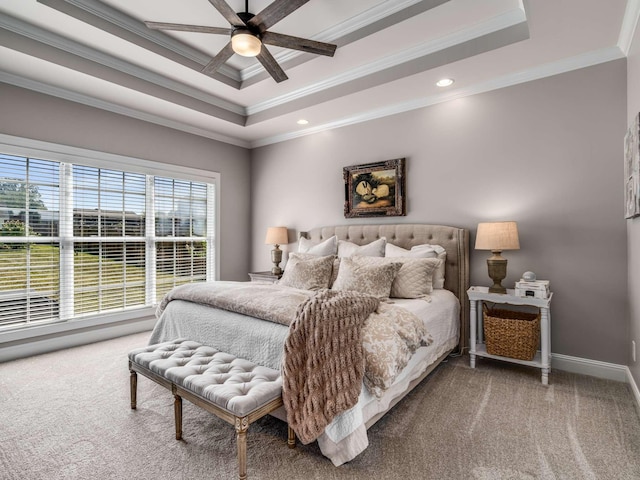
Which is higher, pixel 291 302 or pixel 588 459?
pixel 291 302

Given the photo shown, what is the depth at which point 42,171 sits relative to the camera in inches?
137

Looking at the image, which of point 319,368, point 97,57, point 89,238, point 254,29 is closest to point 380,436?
point 319,368

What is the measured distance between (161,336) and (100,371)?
0.70 metres

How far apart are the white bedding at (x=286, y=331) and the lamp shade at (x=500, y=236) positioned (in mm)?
623

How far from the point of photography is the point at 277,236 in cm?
486

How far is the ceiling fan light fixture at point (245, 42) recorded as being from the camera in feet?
7.50

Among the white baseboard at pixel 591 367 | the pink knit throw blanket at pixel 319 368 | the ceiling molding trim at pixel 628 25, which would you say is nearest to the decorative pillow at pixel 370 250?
the pink knit throw blanket at pixel 319 368

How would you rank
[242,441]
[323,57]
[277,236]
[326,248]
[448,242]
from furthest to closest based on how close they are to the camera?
[277,236] < [326,248] < [448,242] < [323,57] < [242,441]

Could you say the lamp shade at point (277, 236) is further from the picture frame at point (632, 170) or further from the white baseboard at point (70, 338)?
the picture frame at point (632, 170)

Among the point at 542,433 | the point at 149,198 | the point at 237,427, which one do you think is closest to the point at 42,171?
the point at 149,198

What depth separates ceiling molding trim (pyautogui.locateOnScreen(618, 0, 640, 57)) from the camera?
2215 mm

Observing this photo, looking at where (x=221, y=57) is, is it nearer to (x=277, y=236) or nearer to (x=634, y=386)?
(x=277, y=236)

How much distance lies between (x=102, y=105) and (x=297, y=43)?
2.69 meters

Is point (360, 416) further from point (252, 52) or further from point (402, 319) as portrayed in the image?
point (252, 52)
